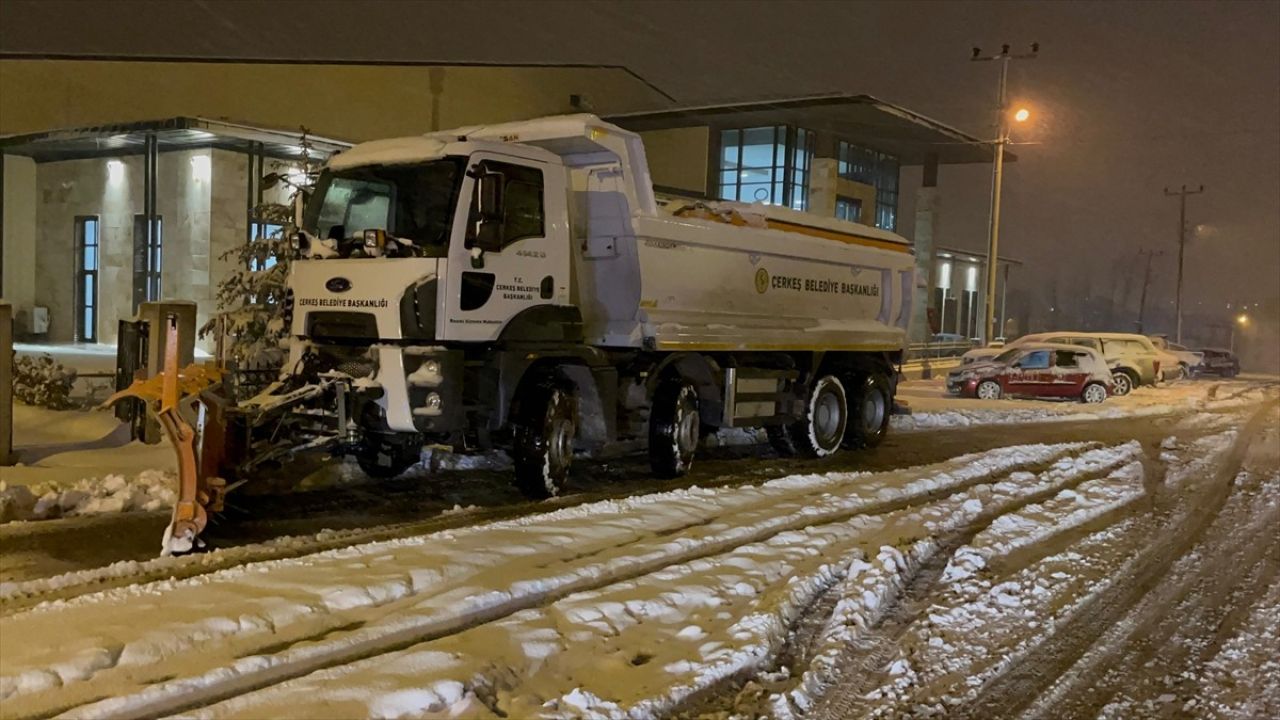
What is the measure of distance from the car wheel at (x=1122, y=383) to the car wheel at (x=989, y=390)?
17.0 ft

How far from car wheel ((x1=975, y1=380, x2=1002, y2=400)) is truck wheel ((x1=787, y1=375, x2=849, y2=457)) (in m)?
12.3

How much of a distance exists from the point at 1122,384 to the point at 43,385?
2690cm

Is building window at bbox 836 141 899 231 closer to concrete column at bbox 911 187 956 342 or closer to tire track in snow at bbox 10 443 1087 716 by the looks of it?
concrete column at bbox 911 187 956 342

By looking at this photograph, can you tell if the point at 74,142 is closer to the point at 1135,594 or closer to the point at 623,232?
the point at 623,232

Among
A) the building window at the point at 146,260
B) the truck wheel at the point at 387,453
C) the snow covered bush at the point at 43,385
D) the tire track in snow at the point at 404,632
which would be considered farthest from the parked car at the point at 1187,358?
the snow covered bush at the point at 43,385

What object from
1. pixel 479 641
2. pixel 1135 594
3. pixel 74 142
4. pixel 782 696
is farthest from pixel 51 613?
pixel 74 142

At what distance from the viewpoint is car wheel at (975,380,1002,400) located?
25.4 meters

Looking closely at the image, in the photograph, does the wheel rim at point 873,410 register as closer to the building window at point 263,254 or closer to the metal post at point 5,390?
the building window at point 263,254

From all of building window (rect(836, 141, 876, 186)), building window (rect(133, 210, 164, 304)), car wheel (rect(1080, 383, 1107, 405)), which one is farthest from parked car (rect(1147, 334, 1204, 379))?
building window (rect(133, 210, 164, 304))

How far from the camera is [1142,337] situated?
31141mm

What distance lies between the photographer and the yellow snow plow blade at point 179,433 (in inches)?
285

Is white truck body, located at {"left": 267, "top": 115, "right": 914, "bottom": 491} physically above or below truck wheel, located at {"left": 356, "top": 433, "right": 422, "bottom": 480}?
above

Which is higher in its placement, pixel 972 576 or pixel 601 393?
pixel 601 393

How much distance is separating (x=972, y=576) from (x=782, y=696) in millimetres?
2978
